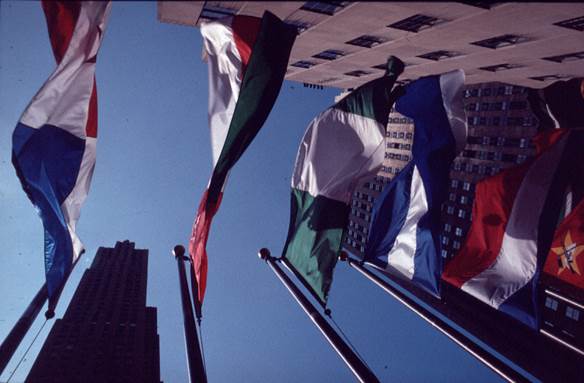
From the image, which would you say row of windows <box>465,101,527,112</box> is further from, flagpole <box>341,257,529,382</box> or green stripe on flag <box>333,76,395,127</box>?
flagpole <box>341,257,529,382</box>

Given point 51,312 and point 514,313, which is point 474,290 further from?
point 51,312

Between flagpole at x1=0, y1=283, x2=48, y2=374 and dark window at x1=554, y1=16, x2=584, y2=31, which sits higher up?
dark window at x1=554, y1=16, x2=584, y2=31

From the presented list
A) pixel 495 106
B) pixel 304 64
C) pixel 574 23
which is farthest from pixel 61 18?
pixel 495 106

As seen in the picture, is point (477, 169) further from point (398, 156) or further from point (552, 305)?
point (552, 305)

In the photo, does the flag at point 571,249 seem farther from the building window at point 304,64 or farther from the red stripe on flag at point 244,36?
the building window at point 304,64

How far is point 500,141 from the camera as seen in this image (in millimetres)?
63250

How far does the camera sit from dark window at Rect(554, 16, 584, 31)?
14297mm

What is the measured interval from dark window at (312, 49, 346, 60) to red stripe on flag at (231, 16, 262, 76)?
46.3 ft

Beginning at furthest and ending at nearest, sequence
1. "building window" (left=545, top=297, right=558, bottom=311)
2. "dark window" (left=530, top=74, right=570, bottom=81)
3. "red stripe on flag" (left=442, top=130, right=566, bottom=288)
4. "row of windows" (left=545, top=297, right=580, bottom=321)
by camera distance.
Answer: "building window" (left=545, top=297, right=558, bottom=311)
"row of windows" (left=545, top=297, right=580, bottom=321)
"dark window" (left=530, top=74, right=570, bottom=81)
"red stripe on flag" (left=442, top=130, right=566, bottom=288)

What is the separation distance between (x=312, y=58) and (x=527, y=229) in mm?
16825

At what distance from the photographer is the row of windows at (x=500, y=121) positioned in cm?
5934

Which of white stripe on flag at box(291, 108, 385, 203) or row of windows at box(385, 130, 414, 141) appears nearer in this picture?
white stripe on flag at box(291, 108, 385, 203)

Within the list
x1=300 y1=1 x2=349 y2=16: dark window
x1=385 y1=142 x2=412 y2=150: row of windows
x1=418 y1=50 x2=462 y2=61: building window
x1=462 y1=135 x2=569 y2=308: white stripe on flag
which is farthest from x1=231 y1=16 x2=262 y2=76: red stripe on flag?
x1=385 y1=142 x2=412 y2=150: row of windows

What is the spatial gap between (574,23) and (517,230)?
9.77 m
